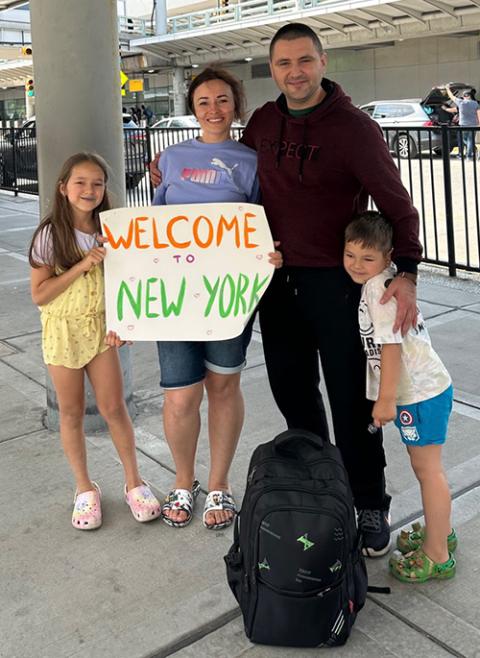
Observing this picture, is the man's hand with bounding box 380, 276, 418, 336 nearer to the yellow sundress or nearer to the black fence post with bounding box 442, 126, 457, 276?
the yellow sundress

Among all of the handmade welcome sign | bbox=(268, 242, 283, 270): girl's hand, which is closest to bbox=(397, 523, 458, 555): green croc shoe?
the handmade welcome sign

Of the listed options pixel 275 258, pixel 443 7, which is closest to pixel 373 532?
pixel 275 258

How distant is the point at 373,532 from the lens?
3.04m

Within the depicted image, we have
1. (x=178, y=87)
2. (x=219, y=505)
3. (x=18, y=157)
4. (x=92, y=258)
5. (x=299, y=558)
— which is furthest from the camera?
(x=178, y=87)

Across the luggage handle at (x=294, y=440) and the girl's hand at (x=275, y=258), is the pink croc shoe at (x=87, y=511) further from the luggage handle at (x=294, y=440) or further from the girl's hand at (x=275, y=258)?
the girl's hand at (x=275, y=258)

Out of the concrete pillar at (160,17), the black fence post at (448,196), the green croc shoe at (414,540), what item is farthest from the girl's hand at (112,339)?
the concrete pillar at (160,17)

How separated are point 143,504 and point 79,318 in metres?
0.86

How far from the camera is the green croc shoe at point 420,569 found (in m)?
2.85

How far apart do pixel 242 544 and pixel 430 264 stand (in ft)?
20.7

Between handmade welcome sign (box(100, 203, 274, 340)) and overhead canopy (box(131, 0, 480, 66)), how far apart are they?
31.3 m

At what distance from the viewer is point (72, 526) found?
11.0 feet

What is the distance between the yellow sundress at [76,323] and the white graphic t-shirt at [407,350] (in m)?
1.13

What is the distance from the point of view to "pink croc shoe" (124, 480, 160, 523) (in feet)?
11.1

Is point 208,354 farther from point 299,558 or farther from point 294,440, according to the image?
point 299,558
